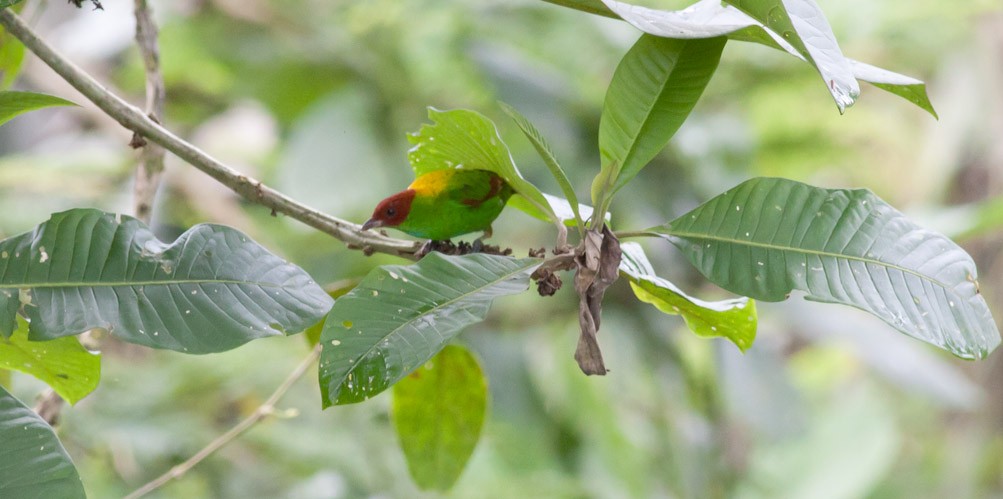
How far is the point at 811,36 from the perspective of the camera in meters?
0.87

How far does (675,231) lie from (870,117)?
432 centimetres

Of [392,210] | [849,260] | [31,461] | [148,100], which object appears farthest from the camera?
[148,100]

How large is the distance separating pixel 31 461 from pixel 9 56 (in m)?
0.81

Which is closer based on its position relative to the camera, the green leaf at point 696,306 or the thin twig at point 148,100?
the green leaf at point 696,306

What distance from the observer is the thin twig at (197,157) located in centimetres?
98

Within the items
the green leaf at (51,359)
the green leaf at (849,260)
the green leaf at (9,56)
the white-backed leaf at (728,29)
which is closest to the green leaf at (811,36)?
the white-backed leaf at (728,29)

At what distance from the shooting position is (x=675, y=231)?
105cm

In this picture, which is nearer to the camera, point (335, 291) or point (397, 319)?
point (397, 319)

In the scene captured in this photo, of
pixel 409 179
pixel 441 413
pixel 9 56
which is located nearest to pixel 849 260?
pixel 441 413

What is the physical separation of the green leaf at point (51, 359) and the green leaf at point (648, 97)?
2.05ft

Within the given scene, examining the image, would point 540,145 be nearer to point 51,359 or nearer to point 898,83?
point 898,83

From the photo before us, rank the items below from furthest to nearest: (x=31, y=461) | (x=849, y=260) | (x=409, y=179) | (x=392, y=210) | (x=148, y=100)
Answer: (x=409, y=179), (x=148, y=100), (x=392, y=210), (x=849, y=260), (x=31, y=461)

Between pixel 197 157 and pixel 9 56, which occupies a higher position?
pixel 9 56

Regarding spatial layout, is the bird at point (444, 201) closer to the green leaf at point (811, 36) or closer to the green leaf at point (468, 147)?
the green leaf at point (468, 147)
